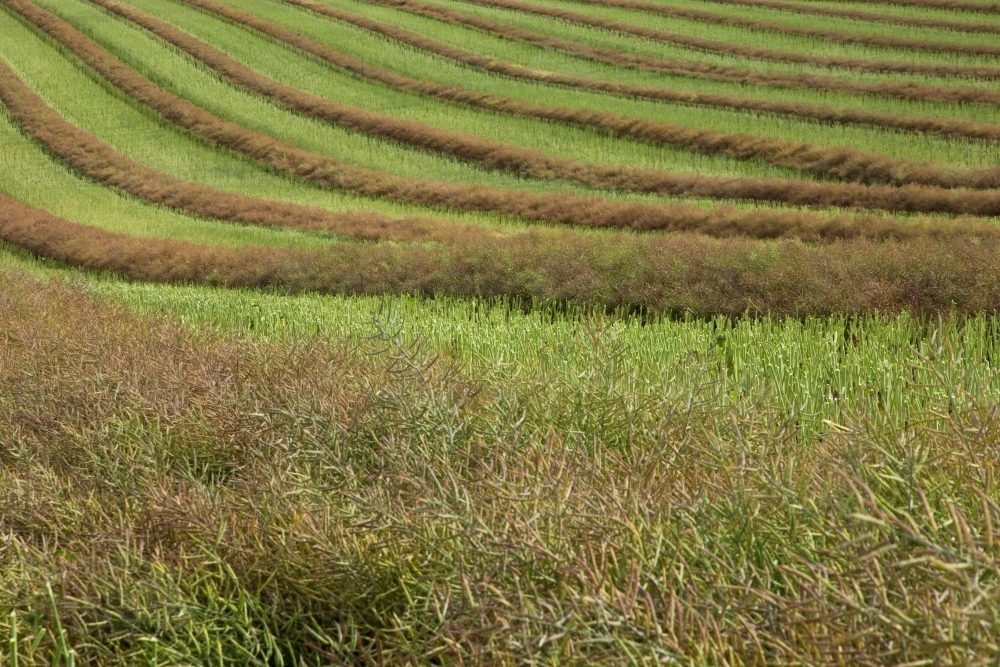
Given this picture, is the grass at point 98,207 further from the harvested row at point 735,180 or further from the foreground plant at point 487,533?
the foreground plant at point 487,533

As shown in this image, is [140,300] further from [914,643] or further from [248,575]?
[914,643]

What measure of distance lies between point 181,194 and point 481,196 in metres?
6.24

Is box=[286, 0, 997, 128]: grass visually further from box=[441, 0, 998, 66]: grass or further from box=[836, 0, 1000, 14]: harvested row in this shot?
box=[836, 0, 1000, 14]: harvested row

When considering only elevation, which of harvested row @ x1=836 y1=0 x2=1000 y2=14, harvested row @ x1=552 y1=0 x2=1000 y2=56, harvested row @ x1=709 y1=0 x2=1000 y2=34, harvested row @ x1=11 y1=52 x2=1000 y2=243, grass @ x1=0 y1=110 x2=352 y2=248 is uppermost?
harvested row @ x1=836 y1=0 x2=1000 y2=14

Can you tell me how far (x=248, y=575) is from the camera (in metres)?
2.16

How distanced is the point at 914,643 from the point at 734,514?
→ 520 millimetres

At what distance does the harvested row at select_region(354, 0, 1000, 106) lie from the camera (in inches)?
835

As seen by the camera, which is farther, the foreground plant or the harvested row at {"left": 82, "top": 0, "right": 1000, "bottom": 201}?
the harvested row at {"left": 82, "top": 0, "right": 1000, "bottom": 201}

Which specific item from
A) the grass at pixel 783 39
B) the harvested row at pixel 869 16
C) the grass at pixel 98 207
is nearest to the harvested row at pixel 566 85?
the grass at pixel 783 39

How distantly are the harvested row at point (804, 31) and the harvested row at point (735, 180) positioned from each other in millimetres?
8573

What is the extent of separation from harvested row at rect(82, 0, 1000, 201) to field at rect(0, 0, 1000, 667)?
0.27 ft

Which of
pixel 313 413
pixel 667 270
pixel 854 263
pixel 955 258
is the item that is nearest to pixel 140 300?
pixel 667 270

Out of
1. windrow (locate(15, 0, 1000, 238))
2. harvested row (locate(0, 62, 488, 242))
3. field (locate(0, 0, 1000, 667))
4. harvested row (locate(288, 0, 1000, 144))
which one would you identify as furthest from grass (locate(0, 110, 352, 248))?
harvested row (locate(288, 0, 1000, 144))

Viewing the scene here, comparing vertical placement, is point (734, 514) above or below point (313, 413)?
above
